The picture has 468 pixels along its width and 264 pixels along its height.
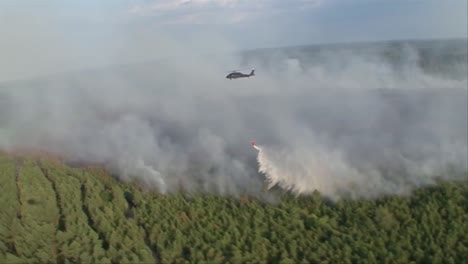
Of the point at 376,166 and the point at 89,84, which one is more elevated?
the point at 376,166

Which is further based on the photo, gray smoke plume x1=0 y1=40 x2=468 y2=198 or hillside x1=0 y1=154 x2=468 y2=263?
gray smoke plume x1=0 y1=40 x2=468 y2=198

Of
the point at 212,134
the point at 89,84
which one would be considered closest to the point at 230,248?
the point at 212,134

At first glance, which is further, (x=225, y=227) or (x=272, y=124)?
(x=272, y=124)

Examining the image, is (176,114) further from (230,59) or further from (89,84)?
(89,84)
